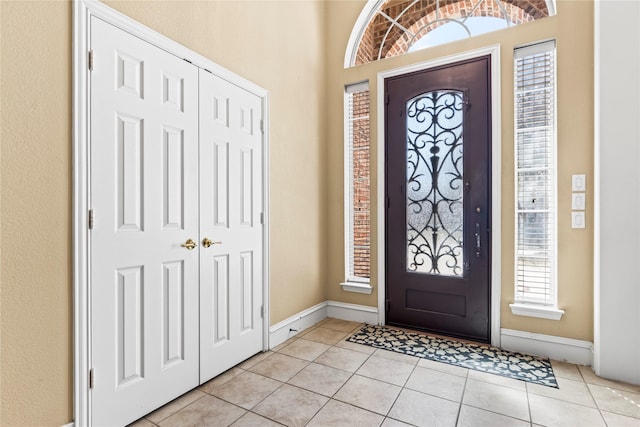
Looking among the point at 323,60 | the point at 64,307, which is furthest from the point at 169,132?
the point at 323,60

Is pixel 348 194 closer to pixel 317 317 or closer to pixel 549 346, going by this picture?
pixel 317 317

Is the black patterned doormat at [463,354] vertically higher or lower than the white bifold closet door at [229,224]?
lower

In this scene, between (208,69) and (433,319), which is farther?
(433,319)

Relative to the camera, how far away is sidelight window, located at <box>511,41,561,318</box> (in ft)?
8.84

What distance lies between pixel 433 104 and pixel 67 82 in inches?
111

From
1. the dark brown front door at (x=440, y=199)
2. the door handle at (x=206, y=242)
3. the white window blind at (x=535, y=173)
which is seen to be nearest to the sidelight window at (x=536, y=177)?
the white window blind at (x=535, y=173)

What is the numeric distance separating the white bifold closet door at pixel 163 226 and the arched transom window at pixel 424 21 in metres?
1.74

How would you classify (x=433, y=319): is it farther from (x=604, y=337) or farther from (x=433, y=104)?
(x=433, y=104)

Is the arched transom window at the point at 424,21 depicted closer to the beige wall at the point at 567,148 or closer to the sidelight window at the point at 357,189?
the beige wall at the point at 567,148

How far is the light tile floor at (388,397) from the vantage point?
1856 millimetres

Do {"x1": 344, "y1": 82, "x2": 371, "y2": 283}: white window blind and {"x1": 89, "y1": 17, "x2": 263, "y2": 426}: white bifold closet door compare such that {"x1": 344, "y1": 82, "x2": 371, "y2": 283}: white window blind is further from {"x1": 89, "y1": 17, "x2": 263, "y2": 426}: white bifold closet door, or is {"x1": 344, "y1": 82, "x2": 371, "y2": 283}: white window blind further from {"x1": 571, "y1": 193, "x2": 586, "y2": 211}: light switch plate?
{"x1": 571, "y1": 193, "x2": 586, "y2": 211}: light switch plate

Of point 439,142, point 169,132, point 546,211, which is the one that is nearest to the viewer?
point 169,132

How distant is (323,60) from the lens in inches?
145

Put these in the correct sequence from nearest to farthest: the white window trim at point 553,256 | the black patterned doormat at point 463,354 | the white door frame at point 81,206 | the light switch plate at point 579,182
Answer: the white door frame at point 81,206 < the black patterned doormat at point 463,354 < the light switch plate at point 579,182 < the white window trim at point 553,256
